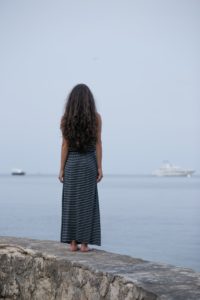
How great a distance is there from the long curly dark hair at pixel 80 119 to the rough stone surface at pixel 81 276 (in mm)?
915

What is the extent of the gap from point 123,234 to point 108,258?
69.3 feet

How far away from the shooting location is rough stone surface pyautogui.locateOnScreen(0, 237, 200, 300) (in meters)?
3.23

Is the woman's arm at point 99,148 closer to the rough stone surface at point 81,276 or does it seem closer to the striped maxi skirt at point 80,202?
the striped maxi skirt at point 80,202

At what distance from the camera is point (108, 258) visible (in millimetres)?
4191

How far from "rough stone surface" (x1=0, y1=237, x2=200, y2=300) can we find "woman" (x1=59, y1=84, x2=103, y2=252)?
18 cm

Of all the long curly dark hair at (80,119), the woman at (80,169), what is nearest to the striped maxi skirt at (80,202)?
the woman at (80,169)

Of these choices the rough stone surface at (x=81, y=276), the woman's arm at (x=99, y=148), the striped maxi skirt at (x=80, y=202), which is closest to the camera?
the rough stone surface at (x=81, y=276)

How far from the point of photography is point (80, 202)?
4.44 m

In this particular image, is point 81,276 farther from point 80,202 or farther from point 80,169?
point 80,169

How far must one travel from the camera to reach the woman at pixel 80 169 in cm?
445

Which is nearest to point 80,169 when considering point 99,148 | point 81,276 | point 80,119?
point 99,148

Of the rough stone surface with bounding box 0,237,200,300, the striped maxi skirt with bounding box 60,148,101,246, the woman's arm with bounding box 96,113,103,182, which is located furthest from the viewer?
the woman's arm with bounding box 96,113,103,182

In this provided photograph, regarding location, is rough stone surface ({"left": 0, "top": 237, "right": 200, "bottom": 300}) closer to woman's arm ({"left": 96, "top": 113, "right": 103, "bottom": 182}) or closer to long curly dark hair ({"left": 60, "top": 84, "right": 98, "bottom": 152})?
woman's arm ({"left": 96, "top": 113, "right": 103, "bottom": 182})

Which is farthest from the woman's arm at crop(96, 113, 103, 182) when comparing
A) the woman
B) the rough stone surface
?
the rough stone surface
